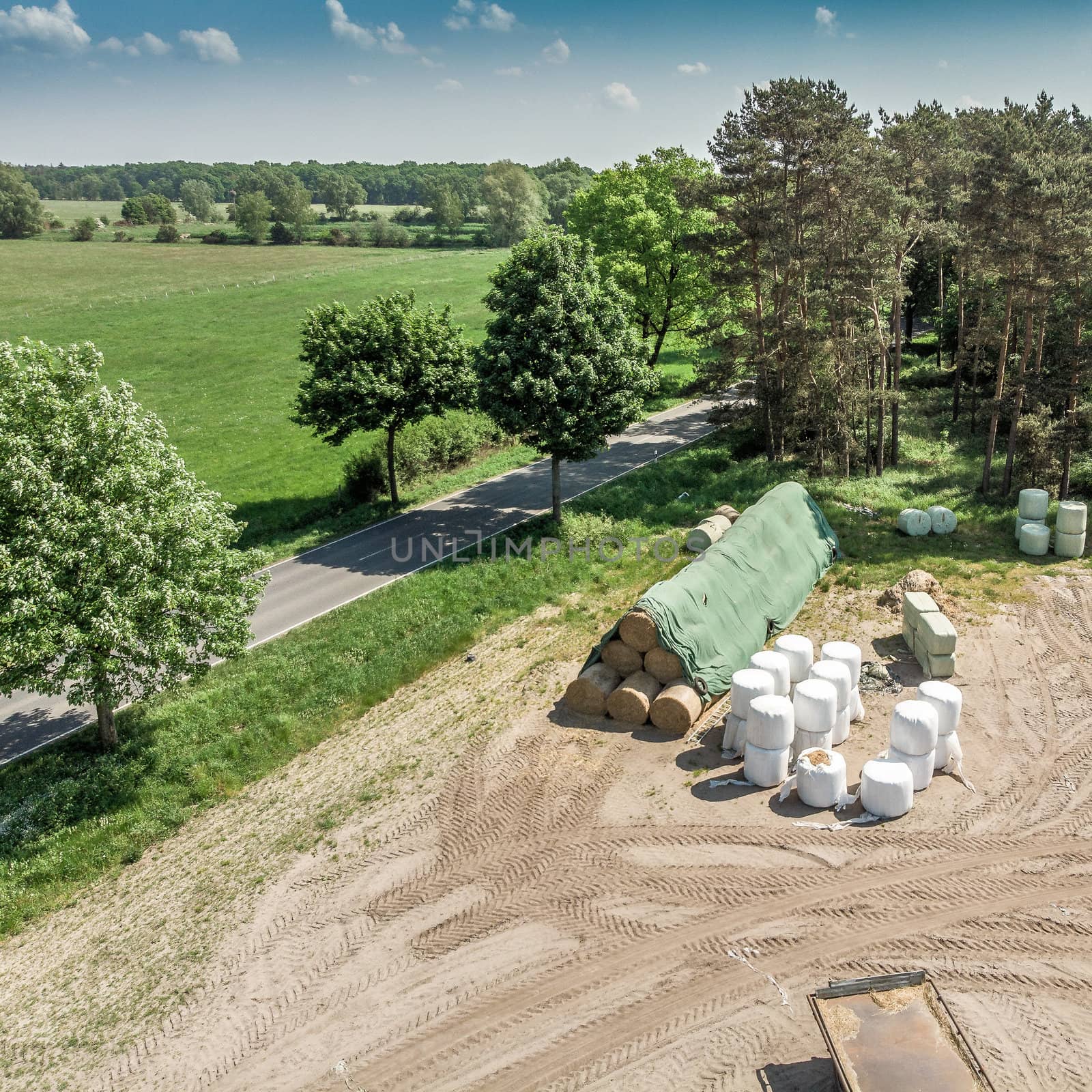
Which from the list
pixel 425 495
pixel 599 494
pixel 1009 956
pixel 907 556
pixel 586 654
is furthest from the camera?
pixel 425 495

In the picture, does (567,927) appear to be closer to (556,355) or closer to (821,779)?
(821,779)

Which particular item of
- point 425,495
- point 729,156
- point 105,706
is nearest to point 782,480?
point 729,156

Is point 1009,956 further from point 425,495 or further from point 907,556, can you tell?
point 425,495

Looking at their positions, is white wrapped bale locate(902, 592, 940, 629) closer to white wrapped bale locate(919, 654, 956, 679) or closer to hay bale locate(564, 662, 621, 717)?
white wrapped bale locate(919, 654, 956, 679)

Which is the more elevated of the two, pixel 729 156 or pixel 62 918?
pixel 729 156

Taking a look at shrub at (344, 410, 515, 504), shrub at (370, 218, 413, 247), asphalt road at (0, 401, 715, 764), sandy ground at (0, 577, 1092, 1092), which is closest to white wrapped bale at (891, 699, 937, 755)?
sandy ground at (0, 577, 1092, 1092)

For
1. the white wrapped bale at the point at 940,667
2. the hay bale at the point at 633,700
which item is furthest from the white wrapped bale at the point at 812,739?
the white wrapped bale at the point at 940,667
